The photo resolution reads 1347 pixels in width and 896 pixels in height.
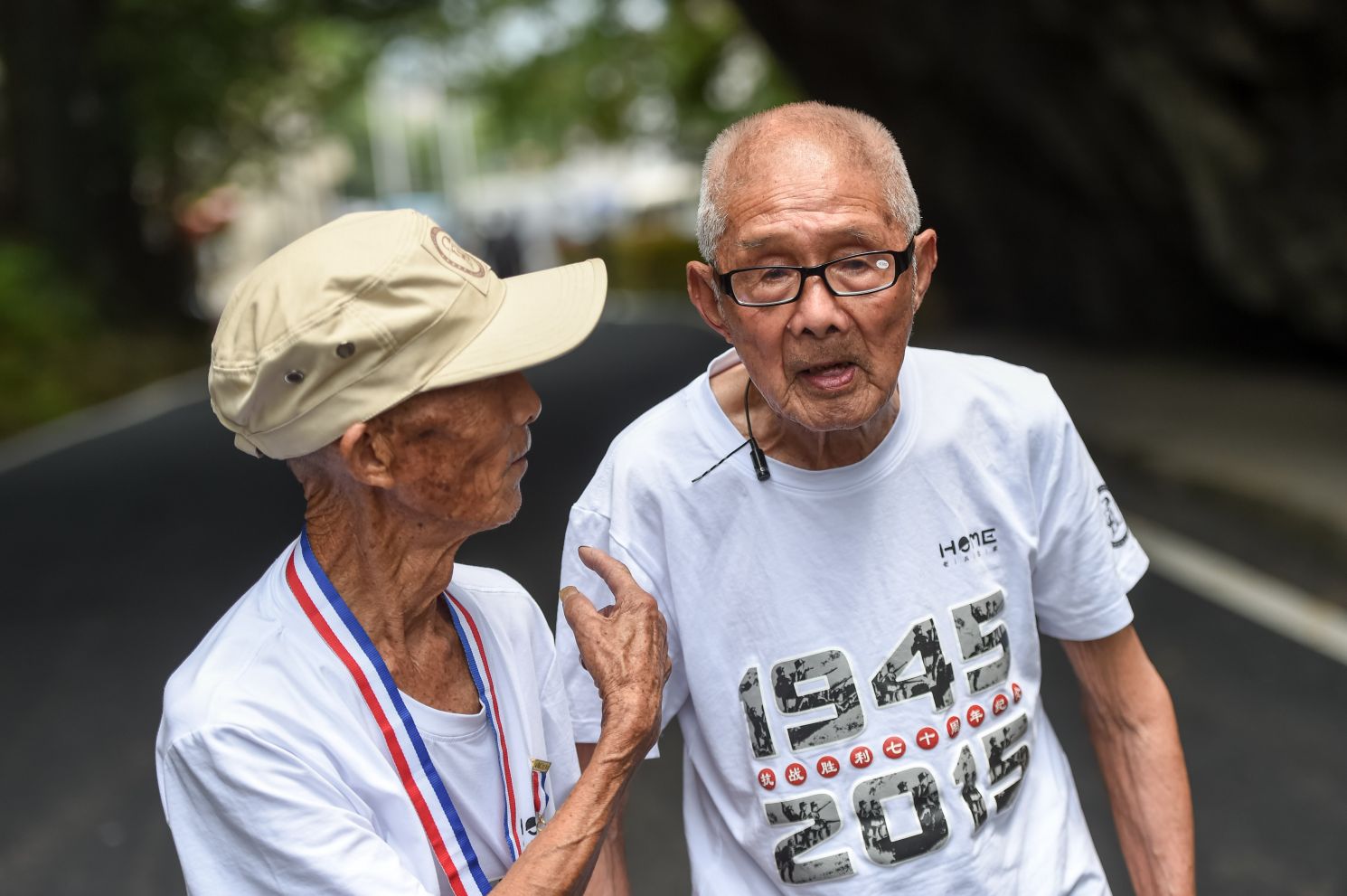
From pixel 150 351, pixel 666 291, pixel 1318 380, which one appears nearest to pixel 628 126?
pixel 666 291

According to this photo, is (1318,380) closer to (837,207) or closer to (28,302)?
(837,207)

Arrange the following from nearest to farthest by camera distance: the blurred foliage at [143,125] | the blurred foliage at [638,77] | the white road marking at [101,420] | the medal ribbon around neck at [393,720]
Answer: the medal ribbon around neck at [393,720]
the white road marking at [101,420]
the blurred foliage at [143,125]
the blurred foliage at [638,77]

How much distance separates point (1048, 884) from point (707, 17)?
33256 mm

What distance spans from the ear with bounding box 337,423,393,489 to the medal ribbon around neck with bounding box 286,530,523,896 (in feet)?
0.44

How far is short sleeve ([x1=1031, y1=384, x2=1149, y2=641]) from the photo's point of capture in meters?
2.24

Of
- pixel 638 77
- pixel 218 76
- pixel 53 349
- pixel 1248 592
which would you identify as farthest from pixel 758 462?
pixel 638 77

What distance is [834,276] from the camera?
208 cm

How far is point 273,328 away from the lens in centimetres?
183

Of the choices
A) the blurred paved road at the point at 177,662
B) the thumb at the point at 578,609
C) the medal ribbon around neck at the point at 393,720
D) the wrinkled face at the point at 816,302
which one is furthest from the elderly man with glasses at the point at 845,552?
the blurred paved road at the point at 177,662

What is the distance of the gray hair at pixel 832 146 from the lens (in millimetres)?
2090

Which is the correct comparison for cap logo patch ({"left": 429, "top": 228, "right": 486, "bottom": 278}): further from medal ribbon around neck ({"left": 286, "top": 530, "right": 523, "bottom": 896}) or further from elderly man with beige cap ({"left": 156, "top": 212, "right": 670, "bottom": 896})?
medal ribbon around neck ({"left": 286, "top": 530, "right": 523, "bottom": 896})

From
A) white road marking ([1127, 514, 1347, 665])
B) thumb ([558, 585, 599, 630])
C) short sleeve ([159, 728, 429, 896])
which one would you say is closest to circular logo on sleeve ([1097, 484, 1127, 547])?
thumb ([558, 585, 599, 630])

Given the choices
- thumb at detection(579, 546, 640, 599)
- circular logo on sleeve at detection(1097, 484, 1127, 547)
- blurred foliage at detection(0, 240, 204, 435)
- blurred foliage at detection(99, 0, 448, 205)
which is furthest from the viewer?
blurred foliage at detection(99, 0, 448, 205)

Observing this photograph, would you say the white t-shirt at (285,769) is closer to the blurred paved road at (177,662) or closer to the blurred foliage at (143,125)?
the blurred paved road at (177,662)
